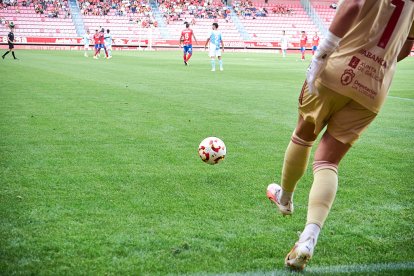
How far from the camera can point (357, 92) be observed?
341cm

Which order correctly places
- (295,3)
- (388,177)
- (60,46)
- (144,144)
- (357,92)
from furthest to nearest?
(295,3), (60,46), (144,144), (388,177), (357,92)

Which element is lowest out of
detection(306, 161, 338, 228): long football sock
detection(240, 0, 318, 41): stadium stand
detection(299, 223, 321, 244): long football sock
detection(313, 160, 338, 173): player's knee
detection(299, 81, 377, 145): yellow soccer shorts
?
detection(240, 0, 318, 41): stadium stand

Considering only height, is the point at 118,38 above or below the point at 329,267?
below

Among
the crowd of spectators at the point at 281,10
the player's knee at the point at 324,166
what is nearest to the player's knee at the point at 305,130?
Answer: the player's knee at the point at 324,166

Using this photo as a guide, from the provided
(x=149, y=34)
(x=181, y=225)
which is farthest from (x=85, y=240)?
(x=149, y=34)

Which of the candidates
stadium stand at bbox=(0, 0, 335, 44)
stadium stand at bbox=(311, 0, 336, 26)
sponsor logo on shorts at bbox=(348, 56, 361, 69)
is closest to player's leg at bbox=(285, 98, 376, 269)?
sponsor logo on shorts at bbox=(348, 56, 361, 69)

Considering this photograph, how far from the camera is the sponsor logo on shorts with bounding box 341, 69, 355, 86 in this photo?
3402mm

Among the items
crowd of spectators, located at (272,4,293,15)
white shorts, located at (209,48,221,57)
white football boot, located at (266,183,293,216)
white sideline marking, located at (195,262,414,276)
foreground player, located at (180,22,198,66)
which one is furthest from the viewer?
crowd of spectators, located at (272,4,293,15)

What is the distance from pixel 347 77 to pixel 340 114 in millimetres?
273

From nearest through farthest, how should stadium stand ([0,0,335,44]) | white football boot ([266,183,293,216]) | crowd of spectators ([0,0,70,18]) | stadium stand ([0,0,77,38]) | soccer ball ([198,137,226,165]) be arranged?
white football boot ([266,183,293,216])
soccer ball ([198,137,226,165])
stadium stand ([0,0,77,38])
stadium stand ([0,0,335,44])
crowd of spectators ([0,0,70,18])

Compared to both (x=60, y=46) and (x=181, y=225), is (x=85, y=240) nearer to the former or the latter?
(x=181, y=225)

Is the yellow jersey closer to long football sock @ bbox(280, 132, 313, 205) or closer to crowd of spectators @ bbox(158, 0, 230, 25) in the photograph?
long football sock @ bbox(280, 132, 313, 205)

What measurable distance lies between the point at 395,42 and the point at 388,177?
2.83 m

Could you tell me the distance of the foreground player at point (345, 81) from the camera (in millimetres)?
3271
